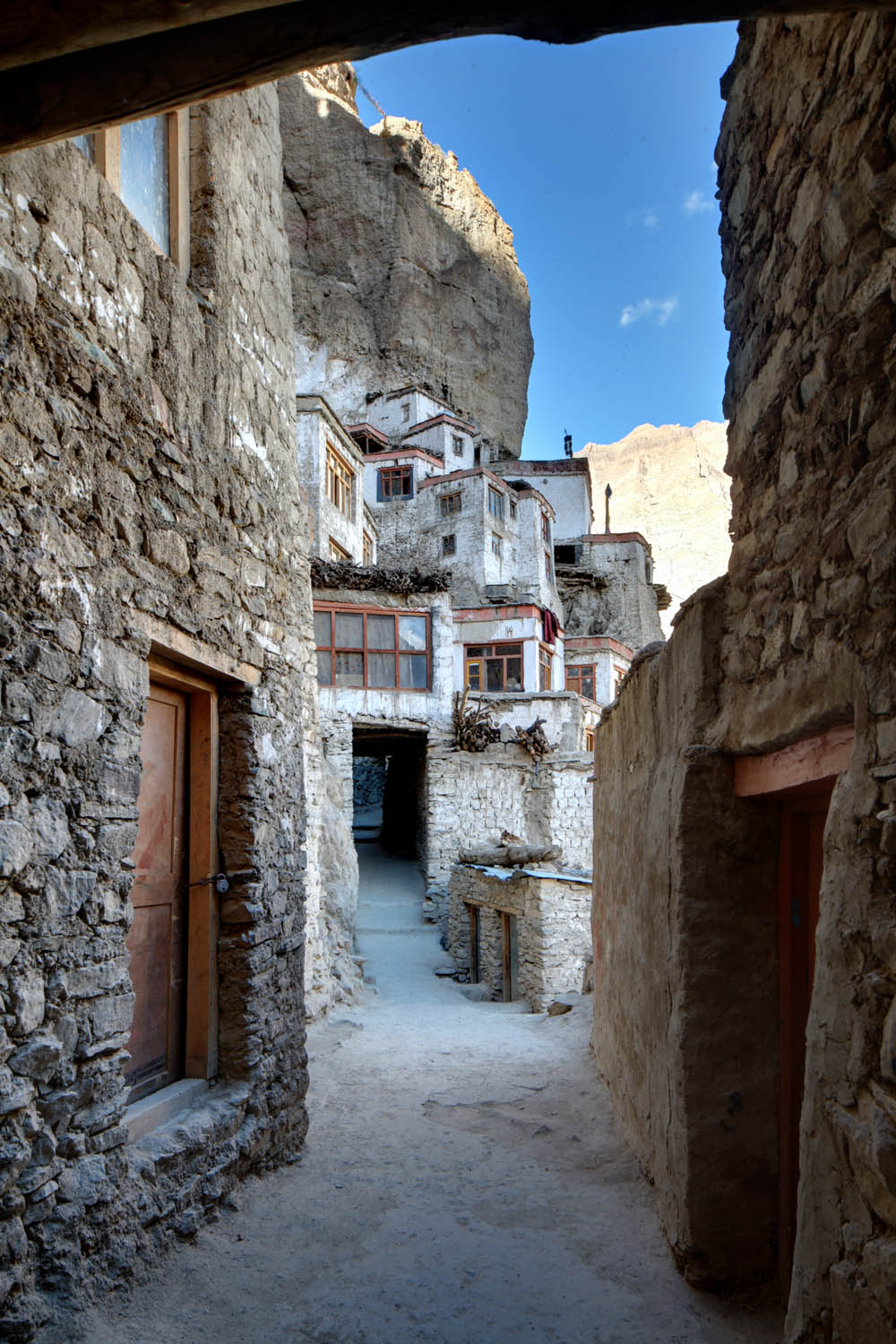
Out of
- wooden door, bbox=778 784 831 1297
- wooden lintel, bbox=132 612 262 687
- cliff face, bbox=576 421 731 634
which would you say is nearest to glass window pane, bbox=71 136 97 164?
wooden lintel, bbox=132 612 262 687

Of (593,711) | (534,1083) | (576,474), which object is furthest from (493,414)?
(534,1083)

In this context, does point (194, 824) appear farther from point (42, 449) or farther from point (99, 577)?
point (42, 449)

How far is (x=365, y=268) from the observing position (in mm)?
36219

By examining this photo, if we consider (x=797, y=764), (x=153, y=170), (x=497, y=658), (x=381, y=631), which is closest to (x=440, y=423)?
(x=497, y=658)

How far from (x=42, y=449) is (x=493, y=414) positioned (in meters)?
37.9

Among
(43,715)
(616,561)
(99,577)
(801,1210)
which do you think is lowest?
(801,1210)

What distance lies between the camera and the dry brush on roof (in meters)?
20.3

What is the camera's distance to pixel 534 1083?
20.3 feet

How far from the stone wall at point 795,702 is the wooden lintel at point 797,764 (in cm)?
5

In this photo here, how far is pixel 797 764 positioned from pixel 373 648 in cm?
1806

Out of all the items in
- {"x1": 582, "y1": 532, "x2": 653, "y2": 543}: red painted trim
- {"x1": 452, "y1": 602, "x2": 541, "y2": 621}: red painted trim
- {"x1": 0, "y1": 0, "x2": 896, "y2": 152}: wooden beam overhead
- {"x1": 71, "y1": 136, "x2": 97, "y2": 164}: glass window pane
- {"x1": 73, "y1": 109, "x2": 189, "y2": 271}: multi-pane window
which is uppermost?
{"x1": 582, "y1": 532, "x2": 653, "y2": 543}: red painted trim

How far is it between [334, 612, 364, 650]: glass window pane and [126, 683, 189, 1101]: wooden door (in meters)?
16.1

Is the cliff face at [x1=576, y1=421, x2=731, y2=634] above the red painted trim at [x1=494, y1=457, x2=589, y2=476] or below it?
above

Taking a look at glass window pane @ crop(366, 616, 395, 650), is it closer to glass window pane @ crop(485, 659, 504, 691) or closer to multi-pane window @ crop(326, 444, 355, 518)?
glass window pane @ crop(485, 659, 504, 691)
